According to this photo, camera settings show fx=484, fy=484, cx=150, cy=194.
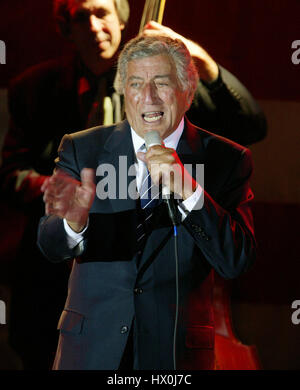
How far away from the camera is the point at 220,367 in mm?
2166

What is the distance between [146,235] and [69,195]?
318 mm

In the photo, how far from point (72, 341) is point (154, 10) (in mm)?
1539

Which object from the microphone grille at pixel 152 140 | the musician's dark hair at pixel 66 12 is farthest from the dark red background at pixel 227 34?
the microphone grille at pixel 152 140

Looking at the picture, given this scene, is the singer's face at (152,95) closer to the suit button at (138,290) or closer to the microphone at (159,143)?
the microphone at (159,143)

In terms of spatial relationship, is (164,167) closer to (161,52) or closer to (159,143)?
(159,143)

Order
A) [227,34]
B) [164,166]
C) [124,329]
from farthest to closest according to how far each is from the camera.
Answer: [227,34] → [124,329] → [164,166]

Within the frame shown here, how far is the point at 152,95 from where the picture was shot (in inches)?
67.1

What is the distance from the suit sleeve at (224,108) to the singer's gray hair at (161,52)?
0.51m

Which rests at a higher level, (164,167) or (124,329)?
(164,167)

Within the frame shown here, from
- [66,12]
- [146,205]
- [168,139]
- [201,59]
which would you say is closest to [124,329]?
[146,205]

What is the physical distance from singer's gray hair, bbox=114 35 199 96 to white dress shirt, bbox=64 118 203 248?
0.17 meters

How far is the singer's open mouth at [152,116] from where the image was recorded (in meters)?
1.71

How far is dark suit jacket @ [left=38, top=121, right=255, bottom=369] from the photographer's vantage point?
1.58 meters

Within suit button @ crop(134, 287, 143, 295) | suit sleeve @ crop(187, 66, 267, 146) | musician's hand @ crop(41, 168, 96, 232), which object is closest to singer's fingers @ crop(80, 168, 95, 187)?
musician's hand @ crop(41, 168, 96, 232)
